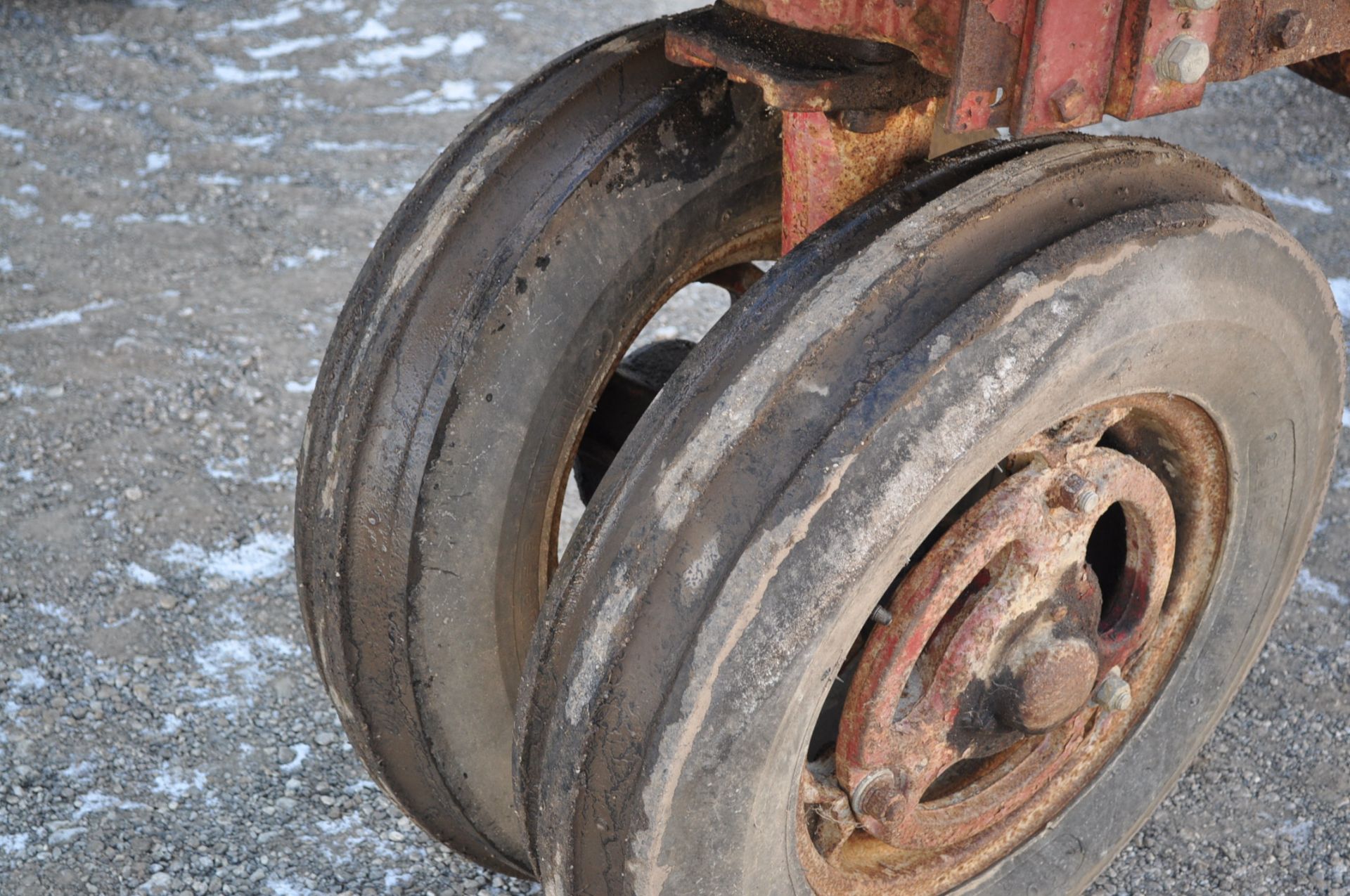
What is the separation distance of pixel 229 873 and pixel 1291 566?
1.57 metres

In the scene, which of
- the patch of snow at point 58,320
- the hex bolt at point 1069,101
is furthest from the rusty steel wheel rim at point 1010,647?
the patch of snow at point 58,320

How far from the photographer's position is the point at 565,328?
157 cm

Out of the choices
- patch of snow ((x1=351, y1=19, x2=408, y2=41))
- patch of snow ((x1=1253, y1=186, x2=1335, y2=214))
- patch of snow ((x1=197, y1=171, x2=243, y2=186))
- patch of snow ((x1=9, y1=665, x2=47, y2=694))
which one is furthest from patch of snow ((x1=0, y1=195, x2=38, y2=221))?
patch of snow ((x1=1253, y1=186, x2=1335, y2=214))

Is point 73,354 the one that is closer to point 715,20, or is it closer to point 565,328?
point 565,328

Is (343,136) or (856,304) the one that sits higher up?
(856,304)

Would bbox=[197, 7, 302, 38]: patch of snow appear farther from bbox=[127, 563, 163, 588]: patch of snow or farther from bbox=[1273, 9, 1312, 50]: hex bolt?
bbox=[1273, 9, 1312, 50]: hex bolt

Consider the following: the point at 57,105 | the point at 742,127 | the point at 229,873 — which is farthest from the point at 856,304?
the point at 57,105

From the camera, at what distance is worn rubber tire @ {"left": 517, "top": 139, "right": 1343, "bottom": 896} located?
3.77 feet

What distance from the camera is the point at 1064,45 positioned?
3.91 ft

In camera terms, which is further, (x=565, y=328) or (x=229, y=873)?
(x=229, y=873)

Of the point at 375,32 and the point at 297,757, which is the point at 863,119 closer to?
the point at 297,757

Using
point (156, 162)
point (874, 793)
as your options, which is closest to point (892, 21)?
point (874, 793)

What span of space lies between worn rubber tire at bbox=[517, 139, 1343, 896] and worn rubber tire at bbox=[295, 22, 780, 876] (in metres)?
0.32

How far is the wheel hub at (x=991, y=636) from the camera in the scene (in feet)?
4.51
